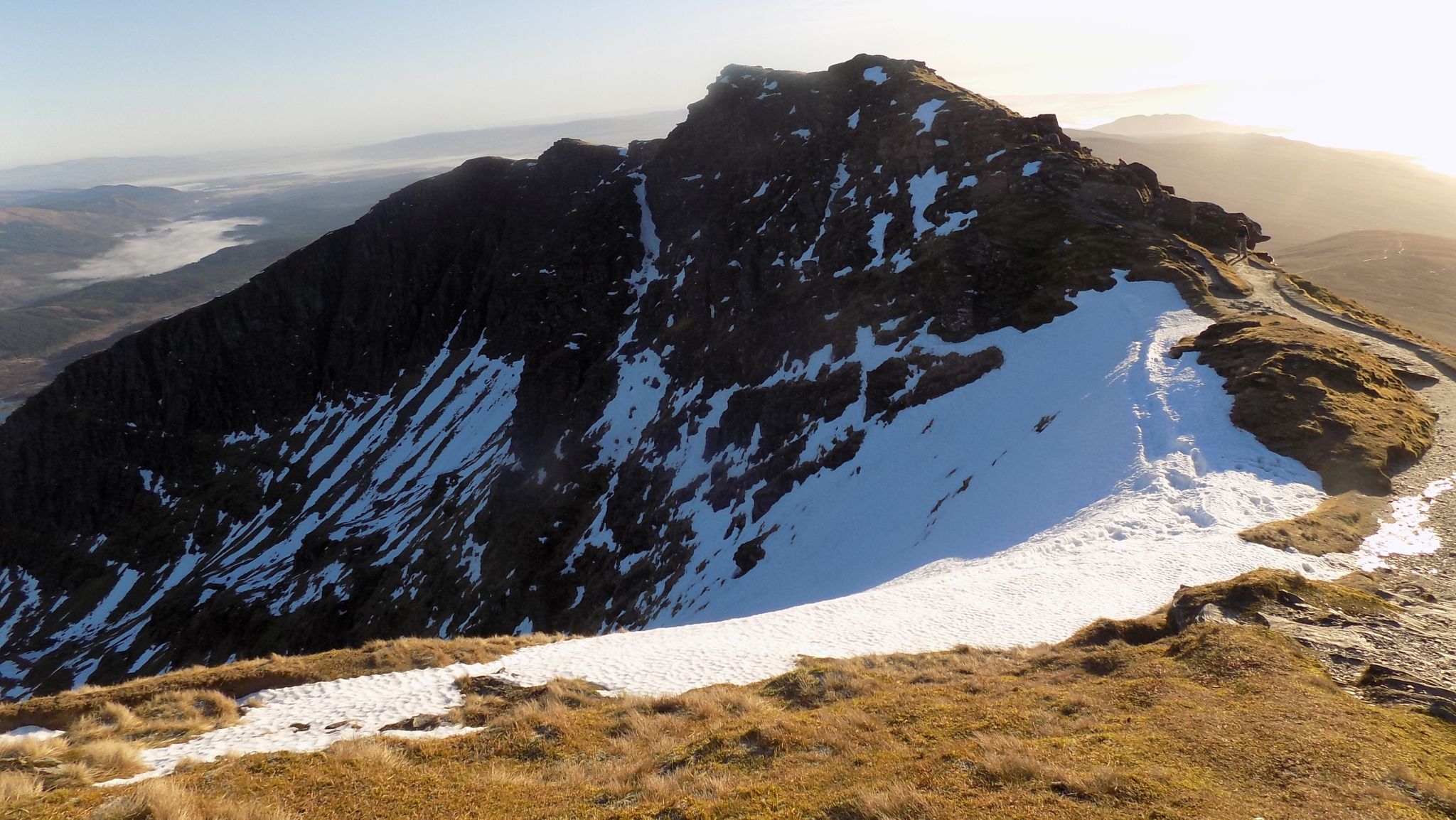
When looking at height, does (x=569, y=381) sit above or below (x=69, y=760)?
below

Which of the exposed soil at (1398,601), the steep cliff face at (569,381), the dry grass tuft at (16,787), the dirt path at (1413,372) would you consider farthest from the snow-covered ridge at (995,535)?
the dirt path at (1413,372)

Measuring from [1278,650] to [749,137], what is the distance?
75896 mm

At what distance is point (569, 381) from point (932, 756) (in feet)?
231

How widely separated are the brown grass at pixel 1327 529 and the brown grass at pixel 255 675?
23.1 meters

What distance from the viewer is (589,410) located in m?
71.4

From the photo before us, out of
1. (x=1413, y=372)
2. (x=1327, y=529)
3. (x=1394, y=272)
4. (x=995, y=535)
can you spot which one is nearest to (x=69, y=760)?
(x=995, y=535)

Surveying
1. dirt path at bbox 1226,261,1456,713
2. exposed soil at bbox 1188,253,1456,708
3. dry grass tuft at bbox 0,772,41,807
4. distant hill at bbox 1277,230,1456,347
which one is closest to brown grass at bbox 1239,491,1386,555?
exposed soil at bbox 1188,253,1456,708

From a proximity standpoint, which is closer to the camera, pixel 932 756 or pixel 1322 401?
pixel 932 756

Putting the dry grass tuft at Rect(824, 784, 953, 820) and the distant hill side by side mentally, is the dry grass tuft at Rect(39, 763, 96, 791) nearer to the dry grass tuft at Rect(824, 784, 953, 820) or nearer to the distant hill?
the dry grass tuft at Rect(824, 784, 953, 820)

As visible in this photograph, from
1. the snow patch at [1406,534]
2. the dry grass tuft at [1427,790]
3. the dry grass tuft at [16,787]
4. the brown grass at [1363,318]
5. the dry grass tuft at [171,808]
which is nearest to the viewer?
the dry grass tuft at [1427,790]

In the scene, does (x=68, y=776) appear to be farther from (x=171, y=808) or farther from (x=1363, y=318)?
(x=1363, y=318)

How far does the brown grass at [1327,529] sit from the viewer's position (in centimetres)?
2038

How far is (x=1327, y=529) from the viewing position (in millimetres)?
21250

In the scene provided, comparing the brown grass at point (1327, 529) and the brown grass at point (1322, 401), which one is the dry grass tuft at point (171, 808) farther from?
the brown grass at point (1322, 401)
